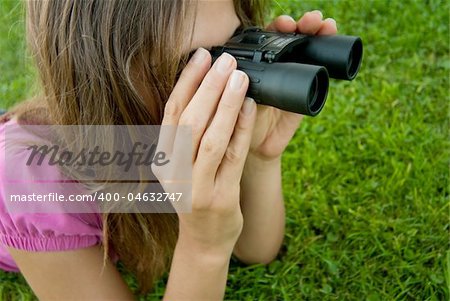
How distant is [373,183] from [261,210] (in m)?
0.44

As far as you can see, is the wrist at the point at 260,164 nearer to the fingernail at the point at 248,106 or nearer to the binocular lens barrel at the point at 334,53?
the binocular lens barrel at the point at 334,53

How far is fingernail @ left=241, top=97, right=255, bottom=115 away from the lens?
110 centimetres

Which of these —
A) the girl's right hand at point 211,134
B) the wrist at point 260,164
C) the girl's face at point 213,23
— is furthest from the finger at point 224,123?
the wrist at point 260,164

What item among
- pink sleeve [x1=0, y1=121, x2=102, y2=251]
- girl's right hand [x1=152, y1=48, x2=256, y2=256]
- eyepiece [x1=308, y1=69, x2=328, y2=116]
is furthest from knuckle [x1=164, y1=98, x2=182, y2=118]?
pink sleeve [x1=0, y1=121, x2=102, y2=251]

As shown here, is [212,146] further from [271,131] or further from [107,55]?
[271,131]

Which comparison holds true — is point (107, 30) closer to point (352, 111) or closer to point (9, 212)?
point (9, 212)

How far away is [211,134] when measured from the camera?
108cm

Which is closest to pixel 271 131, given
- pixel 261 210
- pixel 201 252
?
pixel 261 210

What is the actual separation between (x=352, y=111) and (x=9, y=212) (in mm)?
1258

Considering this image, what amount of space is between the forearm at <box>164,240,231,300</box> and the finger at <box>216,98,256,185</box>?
0.20 metres

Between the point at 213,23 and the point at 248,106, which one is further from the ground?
the point at 213,23

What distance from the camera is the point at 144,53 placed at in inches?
43.5

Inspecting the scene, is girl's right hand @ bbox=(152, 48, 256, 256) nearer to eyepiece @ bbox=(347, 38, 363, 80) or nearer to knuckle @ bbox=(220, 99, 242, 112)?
knuckle @ bbox=(220, 99, 242, 112)

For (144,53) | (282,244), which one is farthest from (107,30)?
(282,244)
